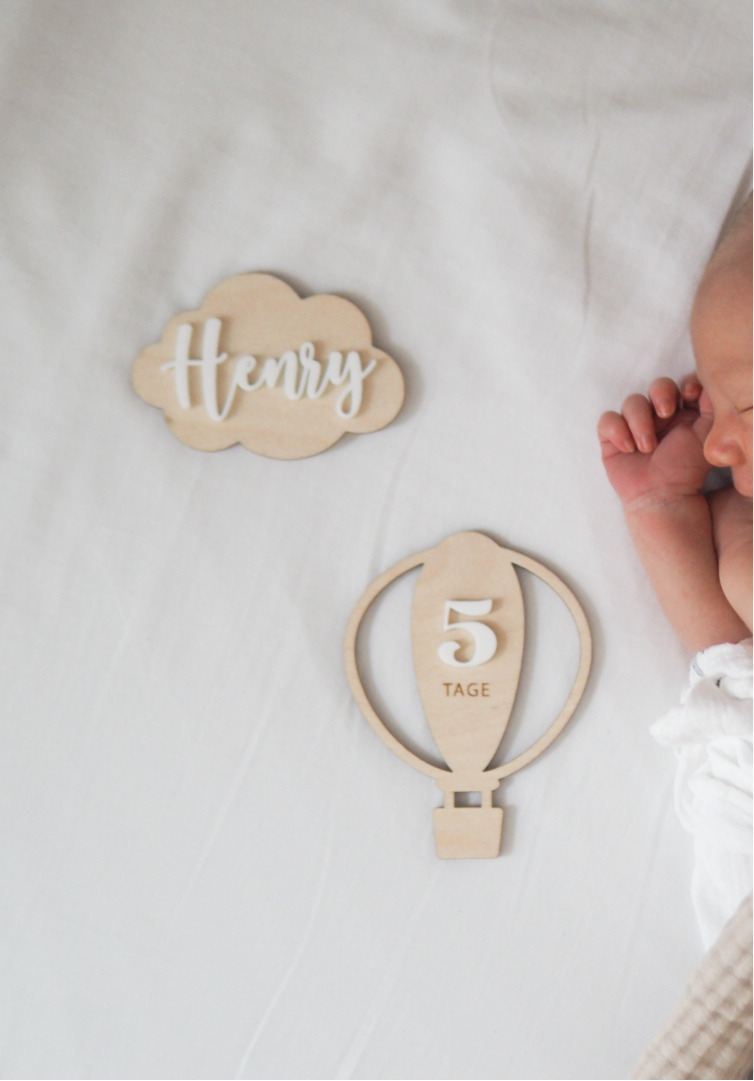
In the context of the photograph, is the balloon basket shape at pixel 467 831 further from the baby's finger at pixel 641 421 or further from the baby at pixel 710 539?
the baby's finger at pixel 641 421

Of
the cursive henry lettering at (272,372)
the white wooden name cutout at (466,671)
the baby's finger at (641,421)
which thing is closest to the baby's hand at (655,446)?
the baby's finger at (641,421)

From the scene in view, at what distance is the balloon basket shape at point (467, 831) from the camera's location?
891 millimetres

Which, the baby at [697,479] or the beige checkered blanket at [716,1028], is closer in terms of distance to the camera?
the beige checkered blanket at [716,1028]

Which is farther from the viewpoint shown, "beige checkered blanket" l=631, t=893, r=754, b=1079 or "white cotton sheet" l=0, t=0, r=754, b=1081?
→ "white cotton sheet" l=0, t=0, r=754, b=1081

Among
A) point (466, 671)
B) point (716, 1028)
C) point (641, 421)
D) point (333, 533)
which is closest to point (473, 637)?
point (466, 671)

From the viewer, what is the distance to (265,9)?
88cm

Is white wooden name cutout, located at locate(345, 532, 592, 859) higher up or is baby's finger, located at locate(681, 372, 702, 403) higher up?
baby's finger, located at locate(681, 372, 702, 403)

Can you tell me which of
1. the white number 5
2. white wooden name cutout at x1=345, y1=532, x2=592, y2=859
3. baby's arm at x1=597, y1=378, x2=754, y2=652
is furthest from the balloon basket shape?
baby's arm at x1=597, y1=378, x2=754, y2=652

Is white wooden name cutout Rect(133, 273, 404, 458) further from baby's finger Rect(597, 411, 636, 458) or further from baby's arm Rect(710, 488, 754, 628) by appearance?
baby's arm Rect(710, 488, 754, 628)

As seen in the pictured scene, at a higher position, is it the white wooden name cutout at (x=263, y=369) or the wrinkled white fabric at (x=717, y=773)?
the white wooden name cutout at (x=263, y=369)

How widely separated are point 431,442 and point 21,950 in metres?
Answer: 0.66

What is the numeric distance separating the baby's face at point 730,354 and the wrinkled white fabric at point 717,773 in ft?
0.62

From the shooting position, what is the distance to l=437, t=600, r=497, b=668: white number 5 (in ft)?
2.90

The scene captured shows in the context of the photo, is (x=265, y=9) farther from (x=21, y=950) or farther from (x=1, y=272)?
(x=21, y=950)
